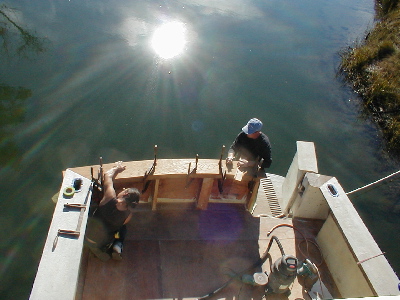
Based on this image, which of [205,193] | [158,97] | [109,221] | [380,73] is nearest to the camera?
[109,221]

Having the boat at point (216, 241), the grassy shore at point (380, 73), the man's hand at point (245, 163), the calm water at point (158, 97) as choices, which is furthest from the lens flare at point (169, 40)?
the man's hand at point (245, 163)

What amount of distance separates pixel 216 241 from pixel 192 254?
15.7 inches

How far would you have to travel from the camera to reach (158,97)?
1112 centimetres

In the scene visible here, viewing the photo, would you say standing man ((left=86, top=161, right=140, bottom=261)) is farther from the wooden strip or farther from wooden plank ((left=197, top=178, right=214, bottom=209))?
wooden plank ((left=197, top=178, right=214, bottom=209))

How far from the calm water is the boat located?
129 inches

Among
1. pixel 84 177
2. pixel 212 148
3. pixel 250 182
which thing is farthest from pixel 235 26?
pixel 84 177

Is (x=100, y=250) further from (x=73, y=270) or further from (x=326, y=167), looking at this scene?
(x=326, y=167)

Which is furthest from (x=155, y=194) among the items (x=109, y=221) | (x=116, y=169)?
(x=109, y=221)

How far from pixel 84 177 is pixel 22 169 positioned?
17.0 ft

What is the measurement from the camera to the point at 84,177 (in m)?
4.34

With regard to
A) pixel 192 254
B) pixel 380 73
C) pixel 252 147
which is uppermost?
pixel 380 73

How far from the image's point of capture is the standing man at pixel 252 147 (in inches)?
195

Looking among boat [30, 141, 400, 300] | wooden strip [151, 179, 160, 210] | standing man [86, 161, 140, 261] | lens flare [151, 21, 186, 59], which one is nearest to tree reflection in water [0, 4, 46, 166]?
lens flare [151, 21, 186, 59]

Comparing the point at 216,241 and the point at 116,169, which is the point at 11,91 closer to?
the point at 116,169
